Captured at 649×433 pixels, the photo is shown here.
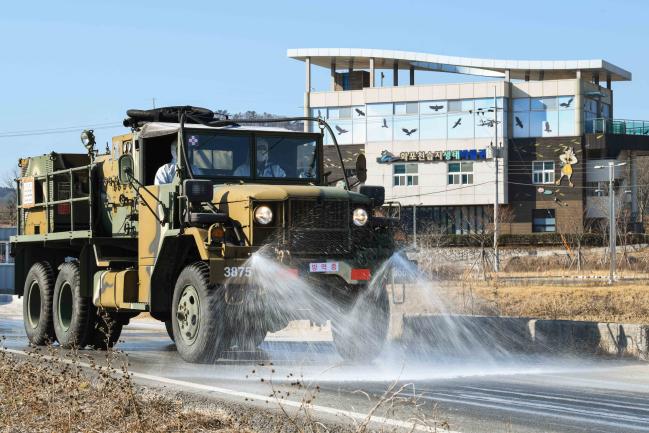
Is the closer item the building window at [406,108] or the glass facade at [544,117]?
the glass facade at [544,117]

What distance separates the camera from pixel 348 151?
94.0 m

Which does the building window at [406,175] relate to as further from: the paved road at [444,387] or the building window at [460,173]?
the paved road at [444,387]

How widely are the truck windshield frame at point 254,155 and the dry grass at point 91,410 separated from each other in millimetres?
4480

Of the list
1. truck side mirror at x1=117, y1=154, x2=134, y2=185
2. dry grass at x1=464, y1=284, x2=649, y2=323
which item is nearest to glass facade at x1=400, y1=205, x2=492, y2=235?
dry grass at x1=464, y1=284, x2=649, y2=323

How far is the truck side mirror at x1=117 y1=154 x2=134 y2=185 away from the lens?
14.5m

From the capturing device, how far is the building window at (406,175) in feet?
302

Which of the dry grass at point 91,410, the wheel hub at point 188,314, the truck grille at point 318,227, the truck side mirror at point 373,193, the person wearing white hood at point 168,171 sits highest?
the person wearing white hood at point 168,171

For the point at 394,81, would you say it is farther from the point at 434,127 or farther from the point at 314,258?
the point at 314,258

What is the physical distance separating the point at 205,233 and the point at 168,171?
1.72m

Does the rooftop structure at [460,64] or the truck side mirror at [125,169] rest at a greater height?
the rooftop structure at [460,64]

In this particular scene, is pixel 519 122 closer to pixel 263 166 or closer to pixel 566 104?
pixel 566 104

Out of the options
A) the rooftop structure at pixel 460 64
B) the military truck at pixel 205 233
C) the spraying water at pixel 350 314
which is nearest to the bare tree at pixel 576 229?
the rooftop structure at pixel 460 64

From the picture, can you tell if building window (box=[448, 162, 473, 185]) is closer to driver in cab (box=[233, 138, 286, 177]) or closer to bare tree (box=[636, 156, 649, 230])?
bare tree (box=[636, 156, 649, 230])

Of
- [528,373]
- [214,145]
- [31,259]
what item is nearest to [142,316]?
[31,259]
